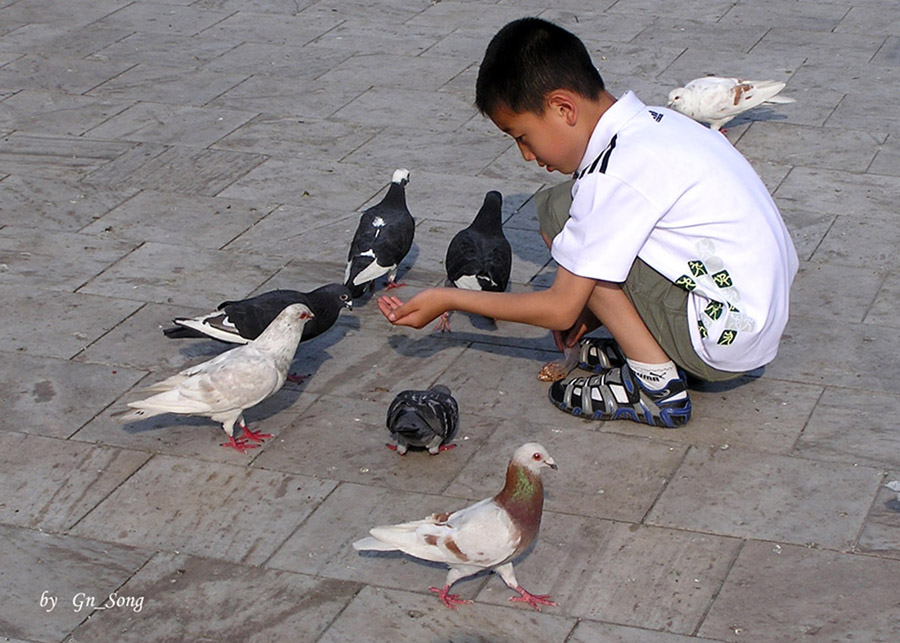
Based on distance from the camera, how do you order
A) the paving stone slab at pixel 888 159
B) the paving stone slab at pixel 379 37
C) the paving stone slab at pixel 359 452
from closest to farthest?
the paving stone slab at pixel 359 452, the paving stone slab at pixel 888 159, the paving stone slab at pixel 379 37

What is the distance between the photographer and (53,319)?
602cm

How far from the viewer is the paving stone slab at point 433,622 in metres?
3.93

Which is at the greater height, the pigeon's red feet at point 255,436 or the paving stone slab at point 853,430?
the pigeon's red feet at point 255,436

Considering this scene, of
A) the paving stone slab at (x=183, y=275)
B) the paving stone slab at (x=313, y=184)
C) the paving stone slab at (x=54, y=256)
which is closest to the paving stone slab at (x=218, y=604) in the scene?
the paving stone slab at (x=183, y=275)

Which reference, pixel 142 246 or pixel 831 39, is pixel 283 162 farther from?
pixel 831 39

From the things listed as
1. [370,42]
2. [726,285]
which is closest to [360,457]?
[726,285]

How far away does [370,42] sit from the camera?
996 cm

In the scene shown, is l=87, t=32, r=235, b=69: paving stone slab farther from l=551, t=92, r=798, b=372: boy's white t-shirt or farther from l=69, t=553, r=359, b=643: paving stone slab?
l=69, t=553, r=359, b=643: paving stone slab

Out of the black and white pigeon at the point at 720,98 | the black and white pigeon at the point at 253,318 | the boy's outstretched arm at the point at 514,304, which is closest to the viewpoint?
the boy's outstretched arm at the point at 514,304

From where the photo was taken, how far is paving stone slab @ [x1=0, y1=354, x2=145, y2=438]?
5.18m

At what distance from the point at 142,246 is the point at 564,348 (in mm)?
2554

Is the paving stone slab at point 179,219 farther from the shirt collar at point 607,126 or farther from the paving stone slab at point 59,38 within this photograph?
the paving stone slab at point 59,38

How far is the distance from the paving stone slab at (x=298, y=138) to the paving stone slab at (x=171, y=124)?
125mm

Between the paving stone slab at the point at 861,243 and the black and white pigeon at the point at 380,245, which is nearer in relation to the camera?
the black and white pigeon at the point at 380,245
